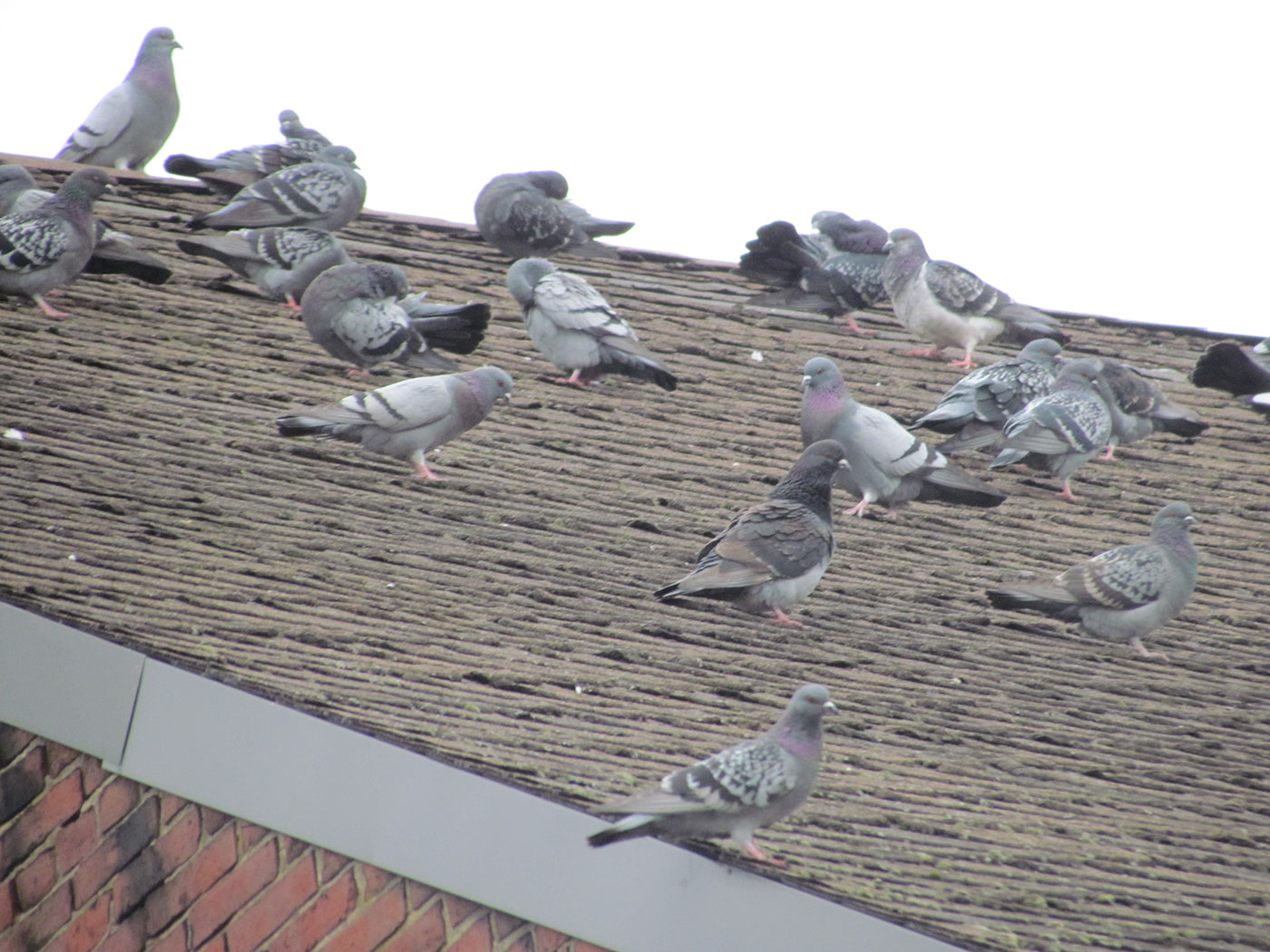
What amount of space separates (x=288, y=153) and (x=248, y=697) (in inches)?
268

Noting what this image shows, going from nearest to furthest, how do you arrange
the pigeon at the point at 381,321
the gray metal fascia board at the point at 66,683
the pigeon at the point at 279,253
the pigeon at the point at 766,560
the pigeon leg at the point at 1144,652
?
the gray metal fascia board at the point at 66,683 → the pigeon at the point at 766,560 → the pigeon leg at the point at 1144,652 → the pigeon at the point at 381,321 → the pigeon at the point at 279,253

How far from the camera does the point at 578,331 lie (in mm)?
6949

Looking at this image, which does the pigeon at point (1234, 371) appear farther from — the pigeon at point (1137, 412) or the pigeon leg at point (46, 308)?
the pigeon leg at point (46, 308)

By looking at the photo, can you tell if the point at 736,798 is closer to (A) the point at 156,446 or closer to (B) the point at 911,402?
(A) the point at 156,446

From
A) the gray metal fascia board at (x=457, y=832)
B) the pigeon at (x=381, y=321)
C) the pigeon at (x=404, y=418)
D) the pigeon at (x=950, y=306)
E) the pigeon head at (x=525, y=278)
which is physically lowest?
the gray metal fascia board at (x=457, y=832)

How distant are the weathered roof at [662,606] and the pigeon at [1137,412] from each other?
173mm

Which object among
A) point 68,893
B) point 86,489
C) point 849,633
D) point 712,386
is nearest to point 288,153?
point 712,386

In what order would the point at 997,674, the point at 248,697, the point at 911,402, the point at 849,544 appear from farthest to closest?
the point at 911,402 < the point at 849,544 < the point at 997,674 < the point at 248,697

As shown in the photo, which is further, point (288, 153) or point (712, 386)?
point (288, 153)

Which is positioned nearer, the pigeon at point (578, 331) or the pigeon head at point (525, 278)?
the pigeon at point (578, 331)

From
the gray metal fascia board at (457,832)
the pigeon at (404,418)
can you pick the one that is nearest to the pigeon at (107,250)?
the pigeon at (404,418)

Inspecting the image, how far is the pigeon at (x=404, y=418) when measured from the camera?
5652mm

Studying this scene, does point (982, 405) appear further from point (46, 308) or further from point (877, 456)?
point (46, 308)

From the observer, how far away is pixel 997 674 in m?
4.69
